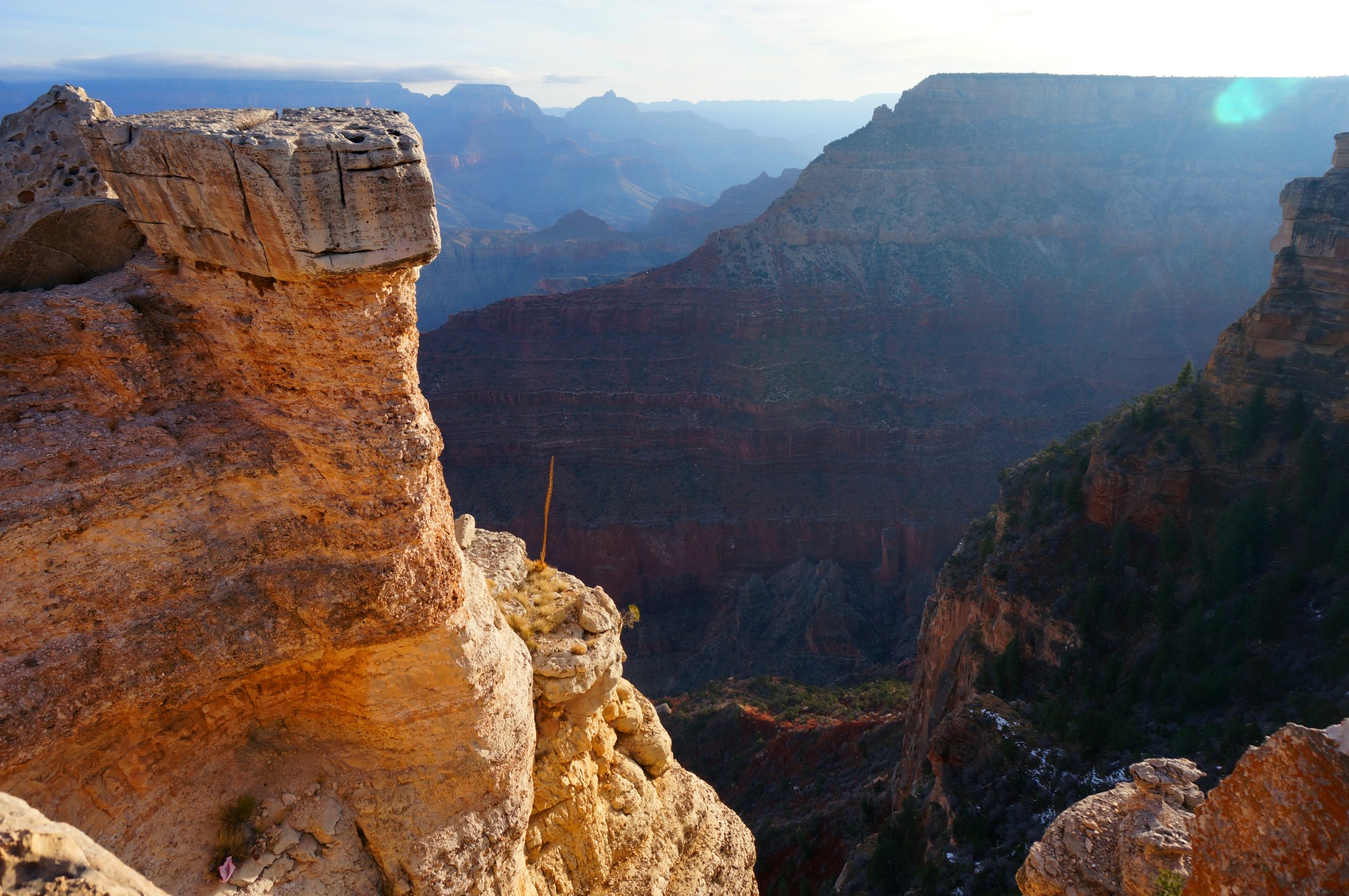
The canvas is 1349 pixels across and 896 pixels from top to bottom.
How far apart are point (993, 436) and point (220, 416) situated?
6544 centimetres

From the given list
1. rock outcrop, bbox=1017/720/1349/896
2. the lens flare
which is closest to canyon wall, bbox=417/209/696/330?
the lens flare

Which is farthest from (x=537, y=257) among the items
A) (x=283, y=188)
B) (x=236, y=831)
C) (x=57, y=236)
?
(x=283, y=188)

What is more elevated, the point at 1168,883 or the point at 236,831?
the point at 236,831

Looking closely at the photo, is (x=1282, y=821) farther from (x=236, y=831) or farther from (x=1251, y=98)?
(x=1251, y=98)

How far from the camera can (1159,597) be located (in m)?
24.0

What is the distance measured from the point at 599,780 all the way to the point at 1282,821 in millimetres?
9654

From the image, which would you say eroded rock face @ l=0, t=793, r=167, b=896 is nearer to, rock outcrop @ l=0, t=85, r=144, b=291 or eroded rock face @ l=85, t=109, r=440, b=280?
eroded rock face @ l=85, t=109, r=440, b=280

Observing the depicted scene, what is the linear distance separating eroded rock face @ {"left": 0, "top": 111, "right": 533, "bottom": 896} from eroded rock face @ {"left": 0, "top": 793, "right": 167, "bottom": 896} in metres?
4.22

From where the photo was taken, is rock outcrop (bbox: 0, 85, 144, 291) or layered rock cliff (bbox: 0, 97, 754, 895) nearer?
layered rock cliff (bbox: 0, 97, 754, 895)

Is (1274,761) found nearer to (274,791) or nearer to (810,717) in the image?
(274,791)

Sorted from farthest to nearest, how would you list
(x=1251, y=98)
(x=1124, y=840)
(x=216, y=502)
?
(x=1251, y=98) < (x=1124, y=840) < (x=216, y=502)

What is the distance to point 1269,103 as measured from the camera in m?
110

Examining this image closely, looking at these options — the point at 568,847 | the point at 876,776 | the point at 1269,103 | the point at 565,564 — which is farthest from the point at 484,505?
the point at 1269,103

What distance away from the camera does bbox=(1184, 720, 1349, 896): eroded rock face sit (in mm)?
7328
